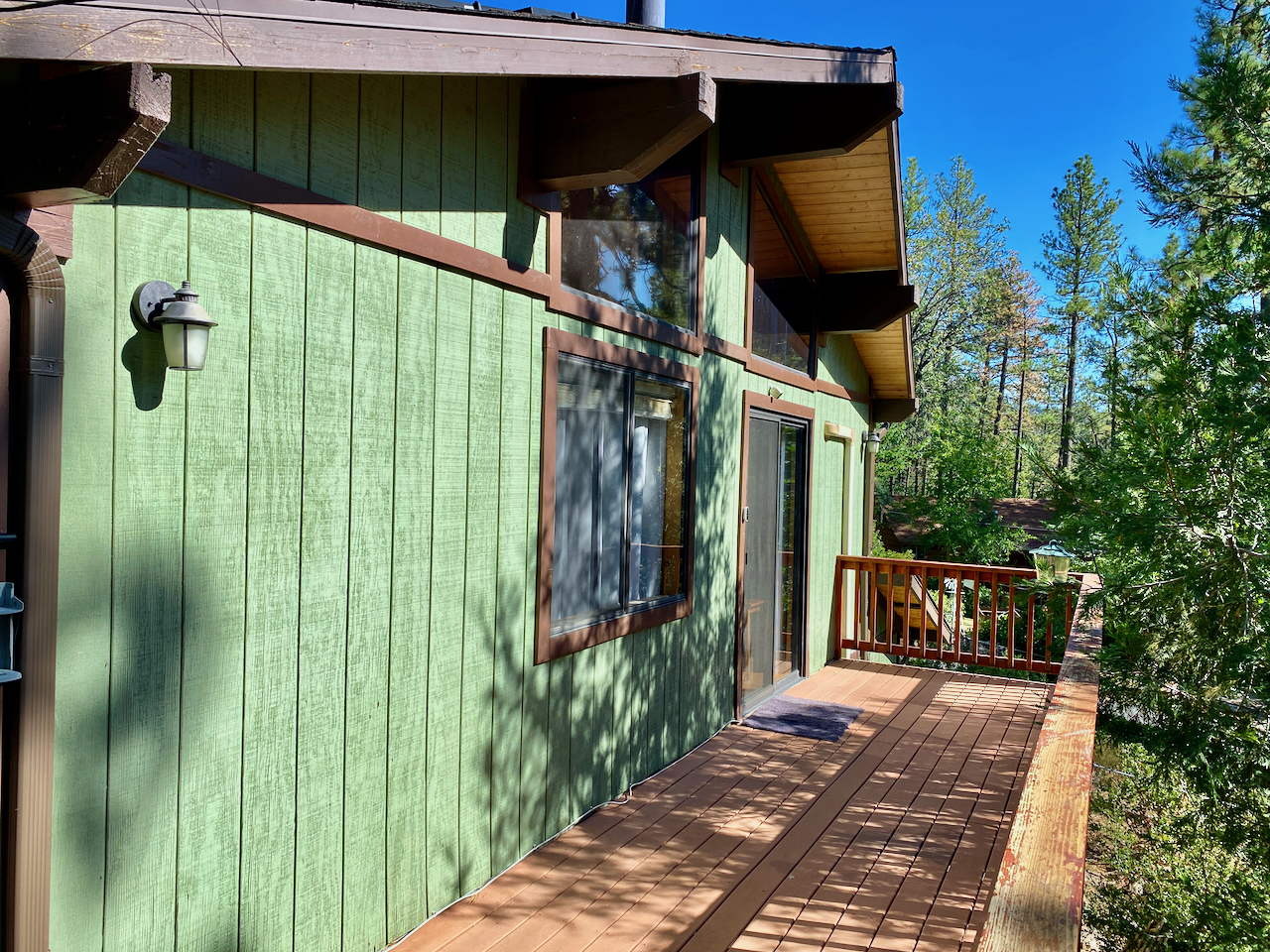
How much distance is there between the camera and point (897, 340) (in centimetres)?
809

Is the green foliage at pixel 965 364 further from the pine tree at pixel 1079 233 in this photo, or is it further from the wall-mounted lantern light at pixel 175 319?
the wall-mounted lantern light at pixel 175 319

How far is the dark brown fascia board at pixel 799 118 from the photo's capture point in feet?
14.7

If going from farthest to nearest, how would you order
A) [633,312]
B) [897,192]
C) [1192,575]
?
[897,192] < [633,312] < [1192,575]

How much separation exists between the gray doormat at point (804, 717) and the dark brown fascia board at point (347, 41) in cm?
379

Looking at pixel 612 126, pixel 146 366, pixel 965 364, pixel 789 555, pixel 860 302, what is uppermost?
pixel 965 364

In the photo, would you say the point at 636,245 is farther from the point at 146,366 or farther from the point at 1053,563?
the point at 1053,563

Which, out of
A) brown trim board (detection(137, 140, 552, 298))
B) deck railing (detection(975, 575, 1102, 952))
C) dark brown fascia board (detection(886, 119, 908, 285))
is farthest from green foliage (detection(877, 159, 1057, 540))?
deck railing (detection(975, 575, 1102, 952))

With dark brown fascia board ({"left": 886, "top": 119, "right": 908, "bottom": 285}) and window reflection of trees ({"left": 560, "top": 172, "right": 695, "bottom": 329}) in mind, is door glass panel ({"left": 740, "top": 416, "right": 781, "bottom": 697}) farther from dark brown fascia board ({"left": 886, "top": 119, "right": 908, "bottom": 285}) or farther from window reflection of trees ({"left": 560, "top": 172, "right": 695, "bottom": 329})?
dark brown fascia board ({"left": 886, "top": 119, "right": 908, "bottom": 285})

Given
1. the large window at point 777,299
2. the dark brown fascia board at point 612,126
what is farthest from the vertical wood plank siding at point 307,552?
the large window at point 777,299

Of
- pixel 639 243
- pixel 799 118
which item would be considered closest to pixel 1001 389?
pixel 799 118

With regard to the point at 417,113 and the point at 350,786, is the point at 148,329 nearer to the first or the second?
the point at 417,113

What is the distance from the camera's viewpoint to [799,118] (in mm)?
4824

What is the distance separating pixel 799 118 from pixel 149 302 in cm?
386

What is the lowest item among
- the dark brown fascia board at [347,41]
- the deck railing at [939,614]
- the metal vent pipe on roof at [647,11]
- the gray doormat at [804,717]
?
the gray doormat at [804,717]
